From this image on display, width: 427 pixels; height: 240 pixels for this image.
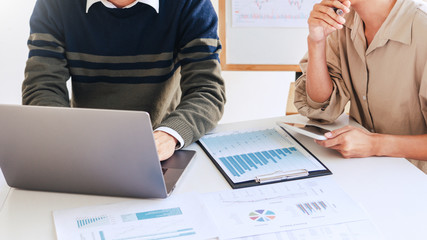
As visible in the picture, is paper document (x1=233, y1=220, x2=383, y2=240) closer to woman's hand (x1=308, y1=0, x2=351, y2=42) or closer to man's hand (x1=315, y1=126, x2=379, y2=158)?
man's hand (x1=315, y1=126, x2=379, y2=158)

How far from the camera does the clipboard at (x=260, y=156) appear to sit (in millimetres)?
893

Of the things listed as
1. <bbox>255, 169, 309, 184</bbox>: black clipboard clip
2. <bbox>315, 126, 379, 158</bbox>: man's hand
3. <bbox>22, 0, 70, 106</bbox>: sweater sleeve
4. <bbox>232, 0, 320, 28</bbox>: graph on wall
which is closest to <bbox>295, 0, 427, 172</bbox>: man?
<bbox>315, 126, 379, 158</bbox>: man's hand

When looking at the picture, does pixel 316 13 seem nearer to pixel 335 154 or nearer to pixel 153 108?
pixel 335 154

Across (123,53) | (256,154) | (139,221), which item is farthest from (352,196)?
(123,53)

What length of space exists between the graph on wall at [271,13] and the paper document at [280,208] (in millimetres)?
1215

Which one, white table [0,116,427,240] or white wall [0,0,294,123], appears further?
white wall [0,0,294,123]

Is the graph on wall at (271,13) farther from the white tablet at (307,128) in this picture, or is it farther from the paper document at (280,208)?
the paper document at (280,208)

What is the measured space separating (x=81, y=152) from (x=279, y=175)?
41 cm

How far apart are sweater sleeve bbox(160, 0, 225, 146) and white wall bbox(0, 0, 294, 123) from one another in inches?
38.9

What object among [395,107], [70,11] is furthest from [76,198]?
[395,107]

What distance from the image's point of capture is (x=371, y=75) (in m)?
1.20

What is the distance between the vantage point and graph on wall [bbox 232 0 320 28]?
1915 mm

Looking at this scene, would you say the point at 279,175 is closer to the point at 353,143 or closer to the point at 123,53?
the point at 353,143

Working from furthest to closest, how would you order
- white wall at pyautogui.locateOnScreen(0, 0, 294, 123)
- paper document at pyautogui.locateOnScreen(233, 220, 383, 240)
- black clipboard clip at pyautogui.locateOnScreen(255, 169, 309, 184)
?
1. white wall at pyautogui.locateOnScreen(0, 0, 294, 123)
2. black clipboard clip at pyautogui.locateOnScreen(255, 169, 309, 184)
3. paper document at pyautogui.locateOnScreen(233, 220, 383, 240)
